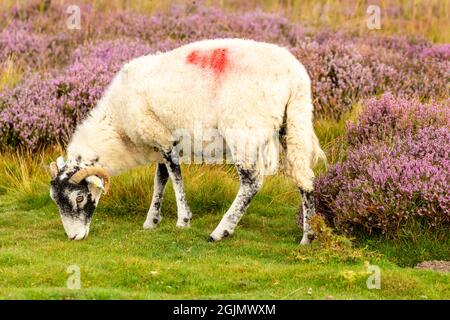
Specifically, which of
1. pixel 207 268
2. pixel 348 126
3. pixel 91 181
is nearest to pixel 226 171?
pixel 348 126

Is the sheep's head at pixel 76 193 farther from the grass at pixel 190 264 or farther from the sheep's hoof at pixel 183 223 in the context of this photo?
the sheep's hoof at pixel 183 223

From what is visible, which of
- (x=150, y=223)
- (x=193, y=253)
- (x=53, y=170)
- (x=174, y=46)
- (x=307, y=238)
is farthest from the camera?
(x=174, y=46)

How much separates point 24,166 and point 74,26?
19.5ft

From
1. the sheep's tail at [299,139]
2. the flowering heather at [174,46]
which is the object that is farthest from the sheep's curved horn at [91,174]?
the flowering heather at [174,46]

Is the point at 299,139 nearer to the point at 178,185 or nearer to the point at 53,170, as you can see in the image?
the point at 178,185

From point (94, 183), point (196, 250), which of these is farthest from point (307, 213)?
point (94, 183)

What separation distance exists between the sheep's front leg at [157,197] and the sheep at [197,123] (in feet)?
0.05

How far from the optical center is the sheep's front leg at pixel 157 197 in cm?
1036

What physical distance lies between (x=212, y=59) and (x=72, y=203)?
229cm

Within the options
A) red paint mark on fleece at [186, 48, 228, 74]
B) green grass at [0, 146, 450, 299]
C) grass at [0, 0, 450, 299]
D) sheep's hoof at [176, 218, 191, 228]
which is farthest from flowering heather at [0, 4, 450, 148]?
red paint mark on fleece at [186, 48, 228, 74]

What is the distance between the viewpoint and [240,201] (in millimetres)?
9539

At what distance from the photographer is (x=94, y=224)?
416 inches

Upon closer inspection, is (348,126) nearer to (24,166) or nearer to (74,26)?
(24,166)

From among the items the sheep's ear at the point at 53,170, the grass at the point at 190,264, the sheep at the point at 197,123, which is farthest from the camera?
the sheep's ear at the point at 53,170
